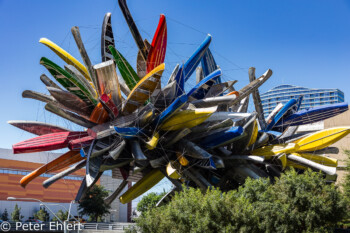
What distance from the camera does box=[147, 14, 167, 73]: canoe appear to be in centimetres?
2353

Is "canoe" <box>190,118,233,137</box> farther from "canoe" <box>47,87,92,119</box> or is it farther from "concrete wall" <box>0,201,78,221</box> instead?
"concrete wall" <box>0,201,78,221</box>

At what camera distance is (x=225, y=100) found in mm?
23250

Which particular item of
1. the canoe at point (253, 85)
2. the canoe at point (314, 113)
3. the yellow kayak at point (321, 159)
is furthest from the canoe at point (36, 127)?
the yellow kayak at point (321, 159)

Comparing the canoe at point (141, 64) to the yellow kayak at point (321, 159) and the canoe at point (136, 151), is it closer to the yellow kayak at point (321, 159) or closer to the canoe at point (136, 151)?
the canoe at point (136, 151)

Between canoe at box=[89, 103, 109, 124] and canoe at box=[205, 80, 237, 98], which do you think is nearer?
canoe at box=[89, 103, 109, 124]

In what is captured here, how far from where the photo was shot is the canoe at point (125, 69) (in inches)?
888

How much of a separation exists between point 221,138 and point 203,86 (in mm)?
3000

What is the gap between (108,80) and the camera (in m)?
21.2

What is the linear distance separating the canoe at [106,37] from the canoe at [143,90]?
10.6 ft

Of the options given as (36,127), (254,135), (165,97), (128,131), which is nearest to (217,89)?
(254,135)

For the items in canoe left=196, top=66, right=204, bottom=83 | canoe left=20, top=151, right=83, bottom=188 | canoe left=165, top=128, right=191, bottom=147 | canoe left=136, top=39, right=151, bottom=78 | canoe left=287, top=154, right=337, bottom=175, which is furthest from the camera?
canoe left=196, top=66, right=204, bottom=83

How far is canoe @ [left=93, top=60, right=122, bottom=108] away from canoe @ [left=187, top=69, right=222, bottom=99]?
4.20 metres

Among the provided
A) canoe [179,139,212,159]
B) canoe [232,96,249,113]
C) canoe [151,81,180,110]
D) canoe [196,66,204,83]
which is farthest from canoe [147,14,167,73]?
canoe [232,96,249,113]

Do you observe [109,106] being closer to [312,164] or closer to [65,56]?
[65,56]
